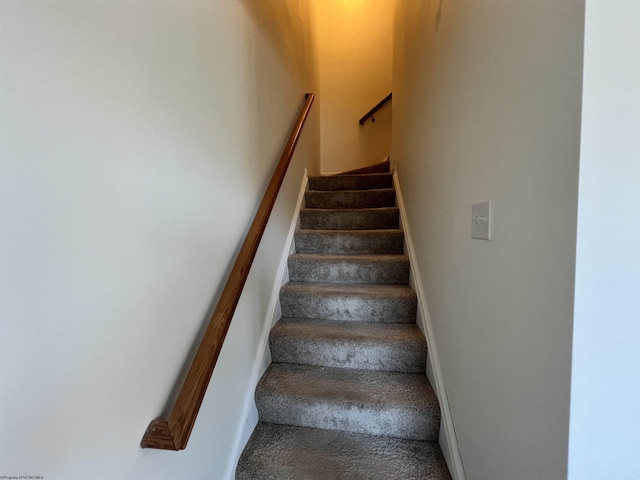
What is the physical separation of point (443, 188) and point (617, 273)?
78 cm

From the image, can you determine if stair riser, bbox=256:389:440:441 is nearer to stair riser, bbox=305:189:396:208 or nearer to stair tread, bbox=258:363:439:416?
stair tread, bbox=258:363:439:416

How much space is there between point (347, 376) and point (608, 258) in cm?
124

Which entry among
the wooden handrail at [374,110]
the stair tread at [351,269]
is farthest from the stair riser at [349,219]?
the wooden handrail at [374,110]

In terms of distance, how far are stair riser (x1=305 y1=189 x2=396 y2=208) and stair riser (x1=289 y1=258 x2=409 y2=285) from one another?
78 cm

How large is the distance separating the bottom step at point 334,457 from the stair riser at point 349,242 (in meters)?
1.21

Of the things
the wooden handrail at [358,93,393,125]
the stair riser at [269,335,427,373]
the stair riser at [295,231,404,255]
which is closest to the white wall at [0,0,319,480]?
the stair riser at [269,335,427,373]

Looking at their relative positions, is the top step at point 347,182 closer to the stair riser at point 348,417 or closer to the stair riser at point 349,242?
the stair riser at point 349,242

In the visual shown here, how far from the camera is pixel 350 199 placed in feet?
8.46

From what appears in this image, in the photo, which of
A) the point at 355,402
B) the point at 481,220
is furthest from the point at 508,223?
the point at 355,402

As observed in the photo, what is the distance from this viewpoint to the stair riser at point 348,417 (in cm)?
124

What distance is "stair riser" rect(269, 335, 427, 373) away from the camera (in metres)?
1.45

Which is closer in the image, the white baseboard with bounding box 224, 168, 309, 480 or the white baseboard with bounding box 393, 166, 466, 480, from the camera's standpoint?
the white baseboard with bounding box 393, 166, 466, 480

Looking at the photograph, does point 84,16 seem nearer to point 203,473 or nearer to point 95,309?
point 95,309

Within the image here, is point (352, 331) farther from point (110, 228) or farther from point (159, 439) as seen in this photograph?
point (110, 228)
